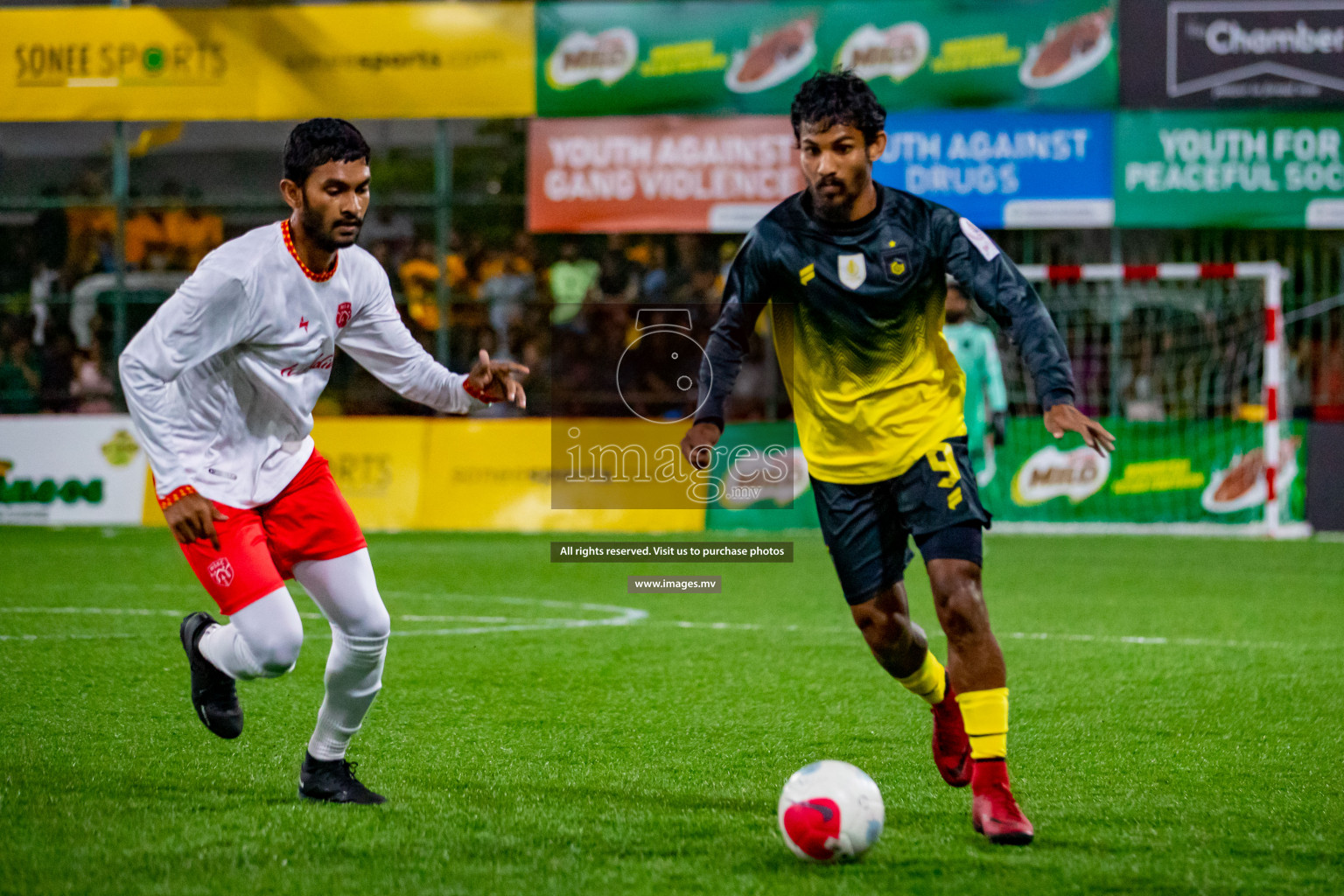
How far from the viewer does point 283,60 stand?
54.7ft

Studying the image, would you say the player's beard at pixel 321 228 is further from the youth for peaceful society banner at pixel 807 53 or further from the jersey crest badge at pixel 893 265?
the youth for peaceful society banner at pixel 807 53

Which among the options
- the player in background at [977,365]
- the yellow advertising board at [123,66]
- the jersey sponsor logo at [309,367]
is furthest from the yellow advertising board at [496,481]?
the jersey sponsor logo at [309,367]

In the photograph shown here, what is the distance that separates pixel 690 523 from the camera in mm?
15969

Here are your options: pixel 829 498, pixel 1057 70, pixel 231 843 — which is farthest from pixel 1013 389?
pixel 231 843

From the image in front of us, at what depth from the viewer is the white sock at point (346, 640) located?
195 inches

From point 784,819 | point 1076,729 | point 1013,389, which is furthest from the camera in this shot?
point 1013,389

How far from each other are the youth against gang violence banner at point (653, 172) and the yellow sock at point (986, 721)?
11.9m

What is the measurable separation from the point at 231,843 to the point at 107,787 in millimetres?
955

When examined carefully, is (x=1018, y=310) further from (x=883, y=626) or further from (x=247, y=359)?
(x=247, y=359)

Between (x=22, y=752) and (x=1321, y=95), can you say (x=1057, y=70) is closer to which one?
(x=1321, y=95)

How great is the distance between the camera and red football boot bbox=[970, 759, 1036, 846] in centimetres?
447

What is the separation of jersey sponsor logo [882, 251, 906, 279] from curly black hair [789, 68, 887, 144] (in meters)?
0.35

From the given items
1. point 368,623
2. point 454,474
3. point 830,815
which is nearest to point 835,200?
point 830,815

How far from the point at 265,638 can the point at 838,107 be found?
235 cm
